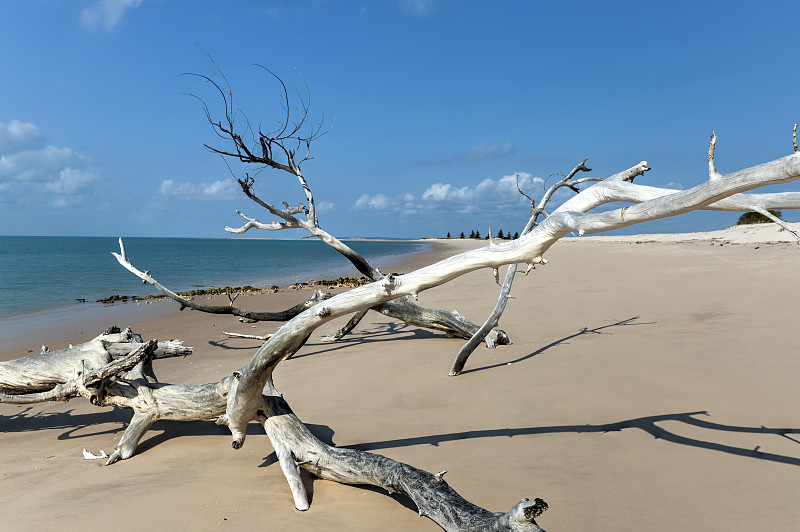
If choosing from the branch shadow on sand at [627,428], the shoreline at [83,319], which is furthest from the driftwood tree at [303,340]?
the shoreline at [83,319]

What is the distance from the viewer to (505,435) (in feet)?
13.6

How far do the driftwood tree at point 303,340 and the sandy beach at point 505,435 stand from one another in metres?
0.24

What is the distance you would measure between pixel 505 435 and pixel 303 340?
2047 millimetres

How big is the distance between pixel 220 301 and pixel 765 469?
14960 mm

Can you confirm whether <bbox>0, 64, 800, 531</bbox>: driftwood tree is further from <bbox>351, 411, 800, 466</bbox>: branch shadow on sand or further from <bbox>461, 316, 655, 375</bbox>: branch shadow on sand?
<bbox>461, 316, 655, 375</bbox>: branch shadow on sand

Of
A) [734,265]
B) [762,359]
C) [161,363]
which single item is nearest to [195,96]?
[161,363]

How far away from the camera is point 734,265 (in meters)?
14.0

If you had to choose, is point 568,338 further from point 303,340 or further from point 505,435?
point 303,340

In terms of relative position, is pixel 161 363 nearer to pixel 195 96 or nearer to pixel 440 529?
pixel 195 96

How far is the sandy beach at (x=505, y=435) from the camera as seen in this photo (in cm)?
297

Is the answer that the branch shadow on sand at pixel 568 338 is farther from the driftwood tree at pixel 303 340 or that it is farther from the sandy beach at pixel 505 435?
the driftwood tree at pixel 303 340

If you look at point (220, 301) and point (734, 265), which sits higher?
point (734, 265)

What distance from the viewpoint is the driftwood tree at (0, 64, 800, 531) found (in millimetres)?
2207

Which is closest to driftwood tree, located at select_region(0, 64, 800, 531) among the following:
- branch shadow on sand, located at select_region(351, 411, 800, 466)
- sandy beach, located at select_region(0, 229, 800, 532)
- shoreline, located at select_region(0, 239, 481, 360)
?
sandy beach, located at select_region(0, 229, 800, 532)
